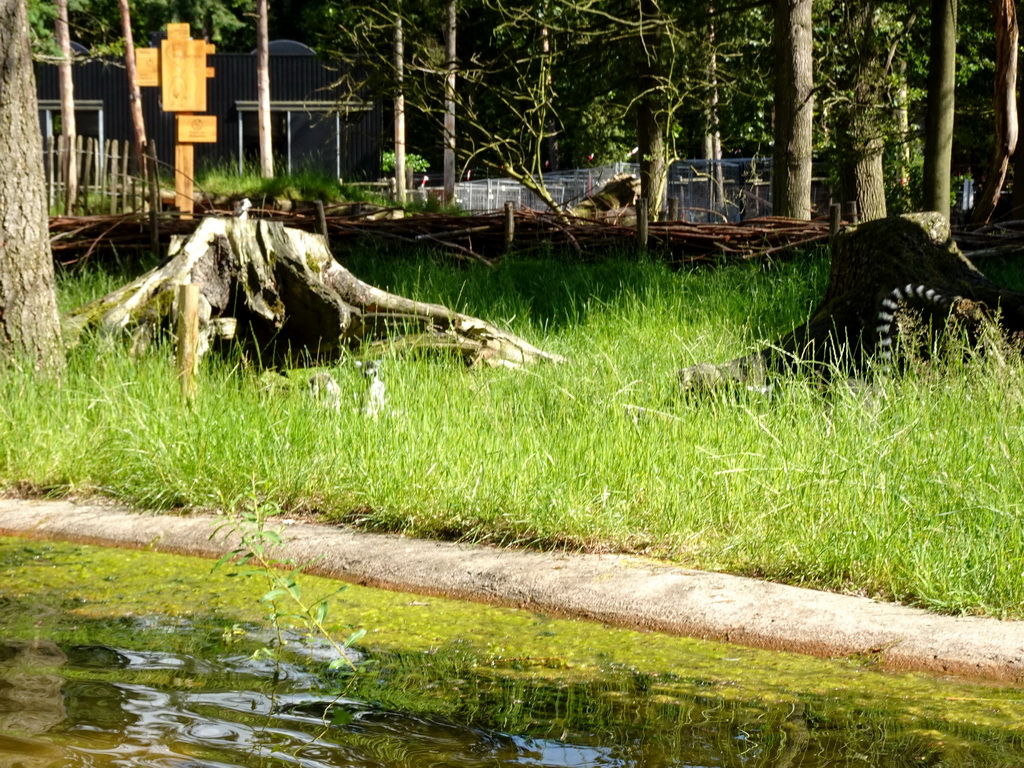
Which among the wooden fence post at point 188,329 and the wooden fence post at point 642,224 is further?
the wooden fence post at point 642,224

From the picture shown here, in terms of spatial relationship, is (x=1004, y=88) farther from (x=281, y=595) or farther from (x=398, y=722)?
(x=398, y=722)

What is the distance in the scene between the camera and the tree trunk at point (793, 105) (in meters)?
12.7

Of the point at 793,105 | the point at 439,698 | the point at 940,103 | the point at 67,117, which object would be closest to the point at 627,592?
the point at 439,698

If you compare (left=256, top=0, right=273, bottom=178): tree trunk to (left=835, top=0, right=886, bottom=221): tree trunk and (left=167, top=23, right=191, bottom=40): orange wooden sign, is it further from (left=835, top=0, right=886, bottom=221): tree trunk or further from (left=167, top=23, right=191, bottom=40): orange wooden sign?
(left=835, top=0, right=886, bottom=221): tree trunk

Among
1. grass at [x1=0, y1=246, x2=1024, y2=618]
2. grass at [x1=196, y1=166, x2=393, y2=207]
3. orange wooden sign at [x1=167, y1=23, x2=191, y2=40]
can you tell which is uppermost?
orange wooden sign at [x1=167, y1=23, x2=191, y2=40]

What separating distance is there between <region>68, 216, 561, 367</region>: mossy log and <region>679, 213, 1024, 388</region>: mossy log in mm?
1692

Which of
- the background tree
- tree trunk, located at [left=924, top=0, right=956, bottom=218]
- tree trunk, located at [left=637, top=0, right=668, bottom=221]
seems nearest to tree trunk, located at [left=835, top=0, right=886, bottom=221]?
tree trunk, located at [left=637, top=0, right=668, bottom=221]

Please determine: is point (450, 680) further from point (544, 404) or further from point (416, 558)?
point (544, 404)

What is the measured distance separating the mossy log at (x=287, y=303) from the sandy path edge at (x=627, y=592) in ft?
10.7

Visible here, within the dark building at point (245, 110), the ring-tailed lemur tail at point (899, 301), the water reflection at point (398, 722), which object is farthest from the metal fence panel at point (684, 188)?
the water reflection at point (398, 722)

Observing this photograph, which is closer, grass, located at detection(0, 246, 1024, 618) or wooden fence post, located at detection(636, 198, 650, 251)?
grass, located at detection(0, 246, 1024, 618)

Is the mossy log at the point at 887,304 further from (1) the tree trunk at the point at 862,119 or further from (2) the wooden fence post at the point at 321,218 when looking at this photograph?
(1) the tree trunk at the point at 862,119

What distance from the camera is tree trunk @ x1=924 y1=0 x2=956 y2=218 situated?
1009 cm

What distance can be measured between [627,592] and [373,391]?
8.72ft
